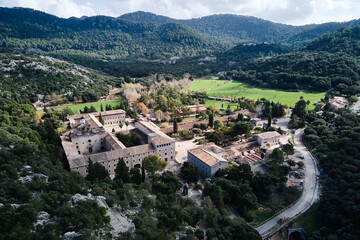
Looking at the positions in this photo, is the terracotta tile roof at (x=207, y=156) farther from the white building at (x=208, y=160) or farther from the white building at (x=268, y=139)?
the white building at (x=268, y=139)

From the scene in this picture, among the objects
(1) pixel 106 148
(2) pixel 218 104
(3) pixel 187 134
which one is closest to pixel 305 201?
(3) pixel 187 134

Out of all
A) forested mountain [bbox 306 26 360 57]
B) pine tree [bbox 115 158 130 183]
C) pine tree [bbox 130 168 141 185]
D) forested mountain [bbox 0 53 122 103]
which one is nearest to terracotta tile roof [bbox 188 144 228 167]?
pine tree [bbox 130 168 141 185]

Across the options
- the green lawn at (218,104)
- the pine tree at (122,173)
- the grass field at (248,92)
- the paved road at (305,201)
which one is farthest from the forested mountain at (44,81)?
the paved road at (305,201)

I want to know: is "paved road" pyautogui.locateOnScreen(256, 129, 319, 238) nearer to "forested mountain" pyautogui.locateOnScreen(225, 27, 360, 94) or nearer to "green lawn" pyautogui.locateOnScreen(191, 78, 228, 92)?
"forested mountain" pyautogui.locateOnScreen(225, 27, 360, 94)

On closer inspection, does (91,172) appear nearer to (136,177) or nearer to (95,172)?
(95,172)

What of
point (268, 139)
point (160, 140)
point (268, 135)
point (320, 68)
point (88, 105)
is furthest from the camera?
point (320, 68)

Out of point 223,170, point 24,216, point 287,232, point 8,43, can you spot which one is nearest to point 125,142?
point 223,170
